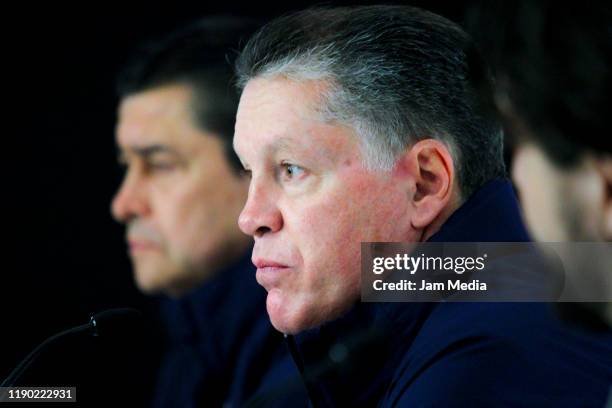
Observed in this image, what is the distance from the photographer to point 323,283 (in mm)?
1353

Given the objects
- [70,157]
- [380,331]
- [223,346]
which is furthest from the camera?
[70,157]

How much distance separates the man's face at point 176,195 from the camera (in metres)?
1.95

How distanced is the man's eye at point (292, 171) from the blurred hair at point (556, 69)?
520mm

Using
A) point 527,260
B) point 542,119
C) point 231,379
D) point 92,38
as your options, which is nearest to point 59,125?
point 92,38

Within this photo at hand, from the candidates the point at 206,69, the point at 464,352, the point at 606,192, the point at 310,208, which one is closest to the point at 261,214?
the point at 310,208

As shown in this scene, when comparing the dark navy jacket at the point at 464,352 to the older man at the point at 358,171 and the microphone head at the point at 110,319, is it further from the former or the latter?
the microphone head at the point at 110,319

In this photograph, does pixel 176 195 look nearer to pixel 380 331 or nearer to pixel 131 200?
pixel 131 200

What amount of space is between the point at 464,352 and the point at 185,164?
976 mm

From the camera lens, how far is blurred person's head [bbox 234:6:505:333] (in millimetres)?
1320

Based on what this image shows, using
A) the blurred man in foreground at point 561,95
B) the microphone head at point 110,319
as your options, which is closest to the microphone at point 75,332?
the microphone head at point 110,319

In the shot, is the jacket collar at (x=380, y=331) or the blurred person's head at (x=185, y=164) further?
the blurred person's head at (x=185, y=164)

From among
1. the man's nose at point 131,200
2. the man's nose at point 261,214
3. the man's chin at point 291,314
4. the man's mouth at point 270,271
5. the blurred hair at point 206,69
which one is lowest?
the man's chin at point 291,314

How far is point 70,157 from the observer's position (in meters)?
2.19

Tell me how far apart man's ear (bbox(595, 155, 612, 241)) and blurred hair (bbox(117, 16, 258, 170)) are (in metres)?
1.12
